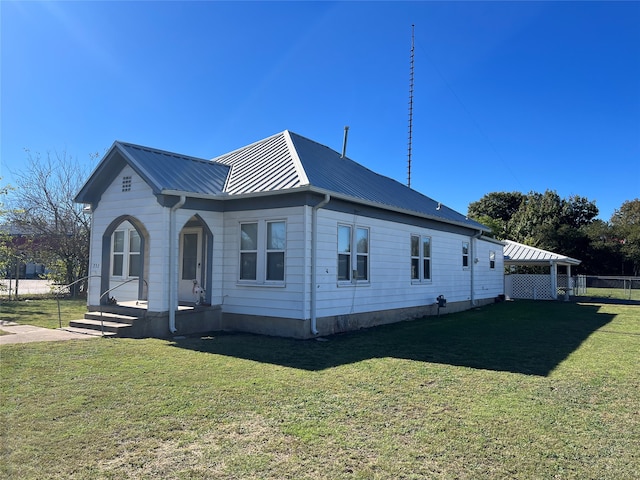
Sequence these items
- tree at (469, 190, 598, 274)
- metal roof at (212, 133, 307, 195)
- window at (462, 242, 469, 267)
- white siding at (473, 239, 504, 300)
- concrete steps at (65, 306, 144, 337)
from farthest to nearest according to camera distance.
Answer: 1. tree at (469, 190, 598, 274)
2. white siding at (473, 239, 504, 300)
3. window at (462, 242, 469, 267)
4. metal roof at (212, 133, 307, 195)
5. concrete steps at (65, 306, 144, 337)

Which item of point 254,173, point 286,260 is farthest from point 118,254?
point 286,260

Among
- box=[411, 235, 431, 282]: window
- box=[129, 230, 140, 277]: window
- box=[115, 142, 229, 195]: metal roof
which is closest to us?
box=[115, 142, 229, 195]: metal roof

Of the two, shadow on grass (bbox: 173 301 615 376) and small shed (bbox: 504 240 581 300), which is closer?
shadow on grass (bbox: 173 301 615 376)

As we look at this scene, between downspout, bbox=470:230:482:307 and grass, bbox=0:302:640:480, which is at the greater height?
downspout, bbox=470:230:482:307

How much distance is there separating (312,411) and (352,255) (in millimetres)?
6577

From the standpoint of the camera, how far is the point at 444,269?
16125mm

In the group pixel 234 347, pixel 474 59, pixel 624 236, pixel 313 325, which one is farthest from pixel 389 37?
pixel 624 236

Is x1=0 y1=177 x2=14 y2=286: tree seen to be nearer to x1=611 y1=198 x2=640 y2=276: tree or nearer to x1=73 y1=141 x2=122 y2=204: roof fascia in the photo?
x1=73 y1=141 x2=122 y2=204: roof fascia

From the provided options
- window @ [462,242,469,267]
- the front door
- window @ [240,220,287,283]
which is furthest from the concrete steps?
window @ [462,242,469,267]

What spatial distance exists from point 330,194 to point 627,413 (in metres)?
6.58

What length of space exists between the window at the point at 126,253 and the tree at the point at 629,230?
42007 mm

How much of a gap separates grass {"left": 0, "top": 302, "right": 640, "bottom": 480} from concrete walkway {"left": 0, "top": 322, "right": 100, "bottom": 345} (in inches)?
29.1

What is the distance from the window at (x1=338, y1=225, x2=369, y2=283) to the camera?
11.0 m

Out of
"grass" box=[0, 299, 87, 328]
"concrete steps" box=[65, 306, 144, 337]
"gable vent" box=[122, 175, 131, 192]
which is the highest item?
"gable vent" box=[122, 175, 131, 192]
